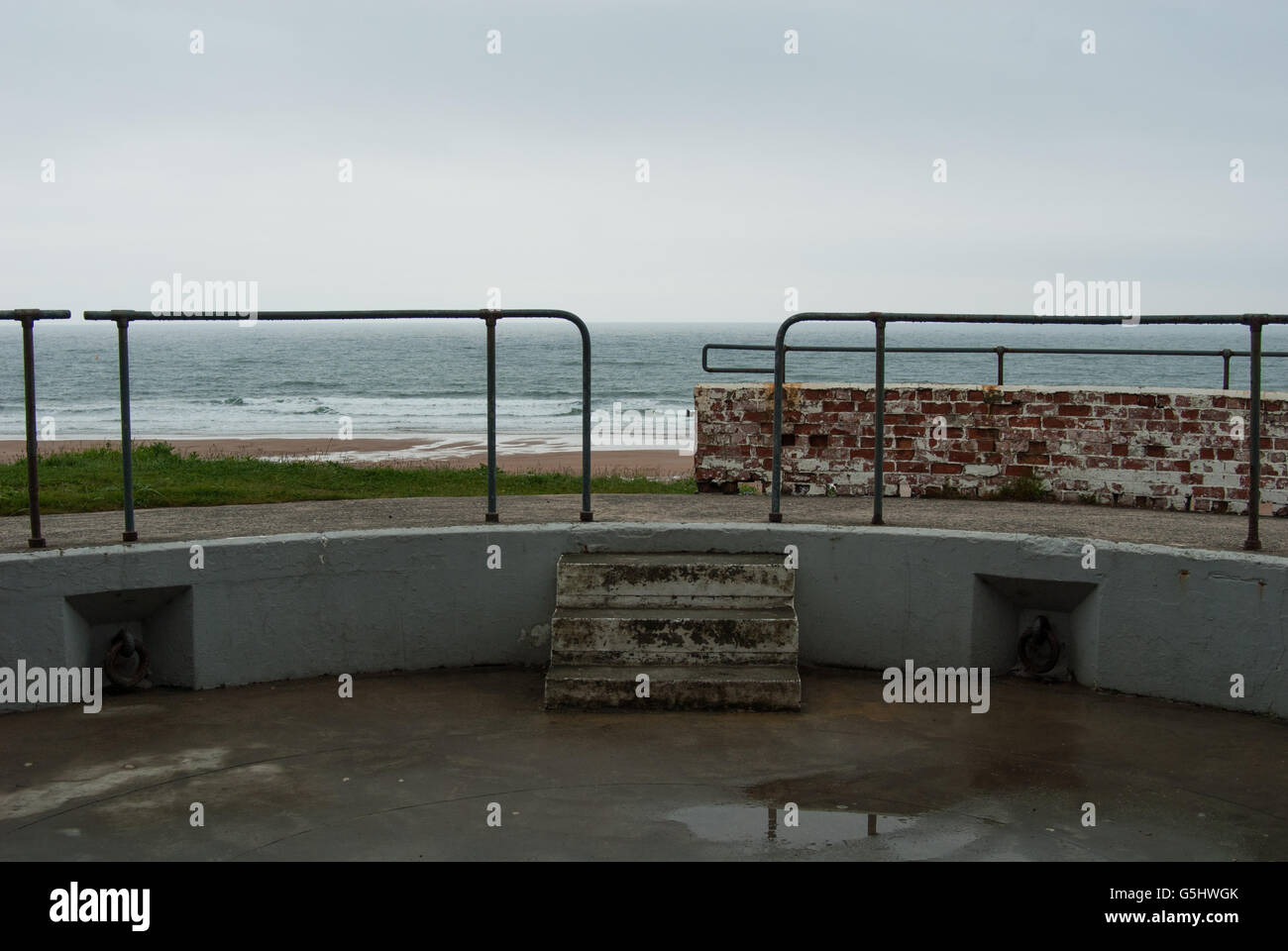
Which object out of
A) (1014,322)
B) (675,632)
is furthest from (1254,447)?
(675,632)

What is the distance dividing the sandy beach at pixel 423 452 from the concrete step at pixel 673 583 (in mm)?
11137

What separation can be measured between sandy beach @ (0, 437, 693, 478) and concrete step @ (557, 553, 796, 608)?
438 inches

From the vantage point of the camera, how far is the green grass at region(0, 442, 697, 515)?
7.41 meters

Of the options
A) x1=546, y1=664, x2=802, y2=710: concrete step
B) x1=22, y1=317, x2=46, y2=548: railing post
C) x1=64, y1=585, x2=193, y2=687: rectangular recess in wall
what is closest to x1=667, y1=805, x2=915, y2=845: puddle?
x1=546, y1=664, x2=802, y2=710: concrete step

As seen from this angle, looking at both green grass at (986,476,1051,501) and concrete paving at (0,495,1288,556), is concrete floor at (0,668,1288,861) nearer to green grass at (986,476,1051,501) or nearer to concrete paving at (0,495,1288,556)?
concrete paving at (0,495,1288,556)

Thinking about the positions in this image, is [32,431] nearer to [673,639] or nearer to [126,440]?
[126,440]

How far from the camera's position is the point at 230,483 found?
977cm

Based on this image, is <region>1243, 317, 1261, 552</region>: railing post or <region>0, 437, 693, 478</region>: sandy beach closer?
<region>1243, 317, 1261, 552</region>: railing post

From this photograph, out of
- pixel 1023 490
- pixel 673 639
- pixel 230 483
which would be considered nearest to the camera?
pixel 673 639

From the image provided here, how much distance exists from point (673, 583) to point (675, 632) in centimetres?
28

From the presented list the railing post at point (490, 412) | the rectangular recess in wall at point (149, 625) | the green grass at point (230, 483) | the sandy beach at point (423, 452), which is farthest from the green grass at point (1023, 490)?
the sandy beach at point (423, 452)
